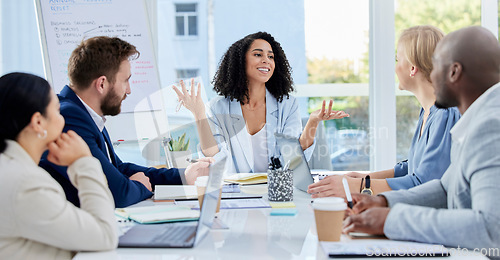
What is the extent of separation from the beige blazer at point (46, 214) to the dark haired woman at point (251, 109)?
1.82 meters

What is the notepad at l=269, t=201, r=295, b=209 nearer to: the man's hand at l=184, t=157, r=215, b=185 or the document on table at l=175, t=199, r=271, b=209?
the document on table at l=175, t=199, r=271, b=209

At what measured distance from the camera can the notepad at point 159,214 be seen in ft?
4.92

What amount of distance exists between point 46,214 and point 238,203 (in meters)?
0.83

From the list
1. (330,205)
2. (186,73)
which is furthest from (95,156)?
(186,73)

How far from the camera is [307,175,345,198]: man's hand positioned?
6.13 feet

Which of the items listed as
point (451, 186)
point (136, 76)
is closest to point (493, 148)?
point (451, 186)

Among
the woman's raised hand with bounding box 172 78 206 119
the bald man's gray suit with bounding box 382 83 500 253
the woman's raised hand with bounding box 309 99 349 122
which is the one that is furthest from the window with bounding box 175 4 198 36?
the bald man's gray suit with bounding box 382 83 500 253

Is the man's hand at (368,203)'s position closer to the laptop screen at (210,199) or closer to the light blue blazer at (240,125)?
the laptop screen at (210,199)

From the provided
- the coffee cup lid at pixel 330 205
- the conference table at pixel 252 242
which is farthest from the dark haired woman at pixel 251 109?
the coffee cup lid at pixel 330 205

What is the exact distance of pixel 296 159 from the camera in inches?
86.7

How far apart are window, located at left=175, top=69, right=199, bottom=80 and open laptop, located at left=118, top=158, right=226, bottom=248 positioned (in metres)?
3.18

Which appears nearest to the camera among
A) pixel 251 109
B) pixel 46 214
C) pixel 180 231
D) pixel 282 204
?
pixel 46 214

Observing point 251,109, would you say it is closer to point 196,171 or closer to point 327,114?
point 327,114

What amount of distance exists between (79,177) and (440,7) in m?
4.25
